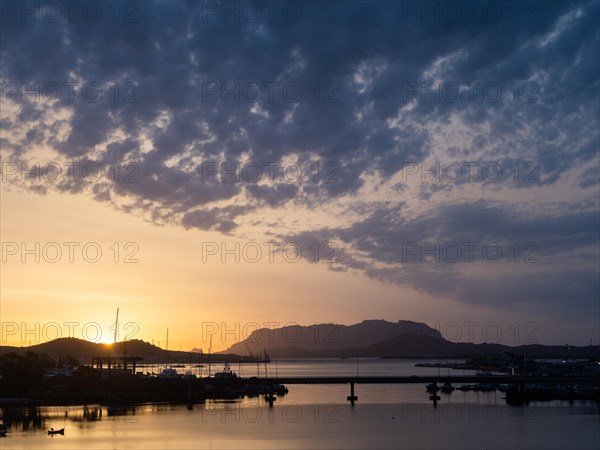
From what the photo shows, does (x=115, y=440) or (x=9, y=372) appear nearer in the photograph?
(x=115, y=440)

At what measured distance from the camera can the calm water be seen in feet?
196

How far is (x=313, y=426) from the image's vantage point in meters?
70.6

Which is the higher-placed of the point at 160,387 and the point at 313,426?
the point at 160,387

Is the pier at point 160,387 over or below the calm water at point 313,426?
over

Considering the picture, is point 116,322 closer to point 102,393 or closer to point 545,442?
point 102,393

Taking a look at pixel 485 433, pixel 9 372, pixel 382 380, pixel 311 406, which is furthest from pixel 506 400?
pixel 9 372

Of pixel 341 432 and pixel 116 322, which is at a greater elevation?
pixel 116 322

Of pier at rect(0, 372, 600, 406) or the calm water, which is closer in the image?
the calm water

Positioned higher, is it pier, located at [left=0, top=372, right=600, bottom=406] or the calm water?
pier, located at [left=0, top=372, right=600, bottom=406]

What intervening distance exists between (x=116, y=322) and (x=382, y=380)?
7617 cm

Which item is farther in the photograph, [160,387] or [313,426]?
[160,387]

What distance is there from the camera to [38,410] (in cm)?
8294

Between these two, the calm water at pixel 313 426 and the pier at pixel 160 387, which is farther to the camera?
the pier at pixel 160 387

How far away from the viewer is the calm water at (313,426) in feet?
196
